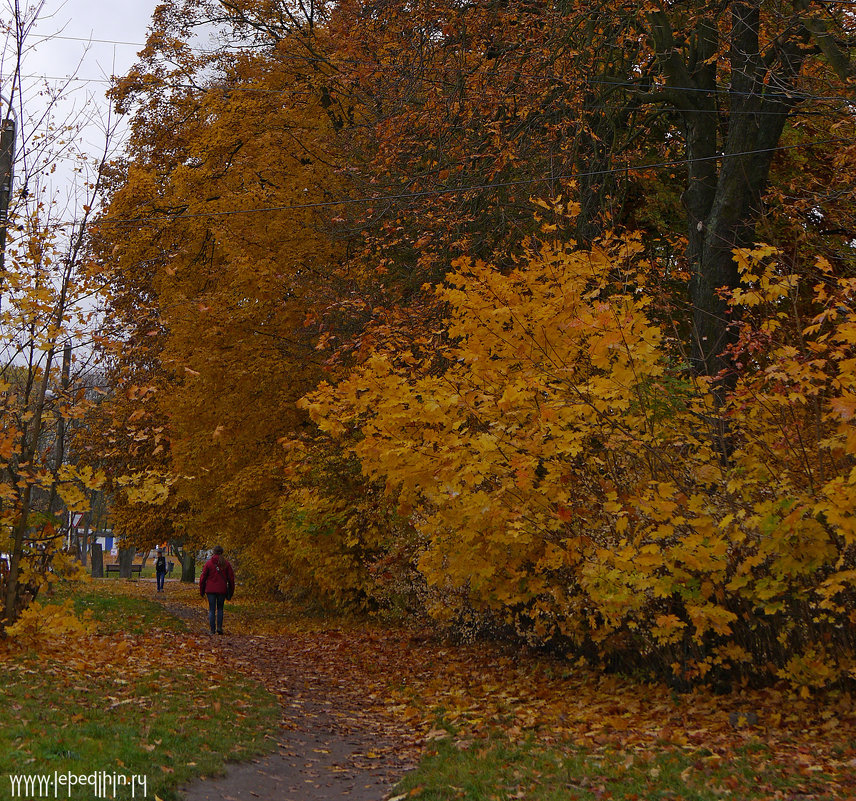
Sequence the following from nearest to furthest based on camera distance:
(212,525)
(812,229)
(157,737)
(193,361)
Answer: (157,737) → (812,229) → (193,361) → (212,525)

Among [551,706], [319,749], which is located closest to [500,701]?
[551,706]

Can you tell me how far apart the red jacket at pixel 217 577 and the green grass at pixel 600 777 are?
26.8 ft

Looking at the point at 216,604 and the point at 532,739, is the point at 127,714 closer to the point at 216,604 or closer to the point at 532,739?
the point at 532,739

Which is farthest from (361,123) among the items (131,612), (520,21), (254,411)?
(131,612)

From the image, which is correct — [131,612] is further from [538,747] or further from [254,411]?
[538,747]

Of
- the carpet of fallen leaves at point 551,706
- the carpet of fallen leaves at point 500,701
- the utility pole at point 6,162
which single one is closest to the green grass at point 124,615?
the carpet of fallen leaves at point 500,701

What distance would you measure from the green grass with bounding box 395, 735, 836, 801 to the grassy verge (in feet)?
5.24

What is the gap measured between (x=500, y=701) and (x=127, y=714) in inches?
142

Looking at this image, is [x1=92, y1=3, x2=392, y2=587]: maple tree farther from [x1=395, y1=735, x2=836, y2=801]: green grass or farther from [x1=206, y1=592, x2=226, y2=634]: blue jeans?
[x1=395, y1=735, x2=836, y2=801]: green grass

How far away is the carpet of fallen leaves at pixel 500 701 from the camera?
268 inches

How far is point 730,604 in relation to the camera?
25.9ft

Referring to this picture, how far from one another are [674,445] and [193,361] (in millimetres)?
10338

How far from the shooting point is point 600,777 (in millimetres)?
6094

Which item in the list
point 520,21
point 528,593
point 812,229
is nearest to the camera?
point 528,593
